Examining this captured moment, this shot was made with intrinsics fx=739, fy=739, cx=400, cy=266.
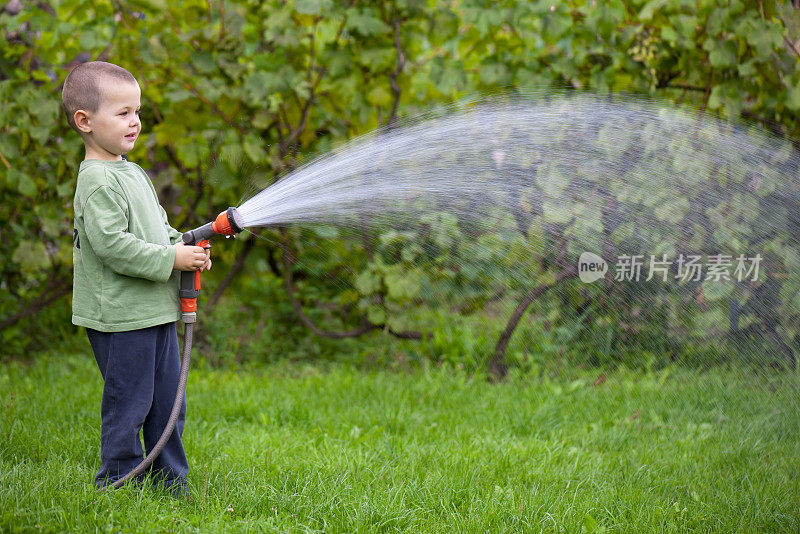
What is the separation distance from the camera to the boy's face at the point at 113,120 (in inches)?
82.1

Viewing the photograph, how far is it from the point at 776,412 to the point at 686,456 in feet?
2.84

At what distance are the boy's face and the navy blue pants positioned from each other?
1.81ft

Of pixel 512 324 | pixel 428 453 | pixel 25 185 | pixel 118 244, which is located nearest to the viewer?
pixel 118 244

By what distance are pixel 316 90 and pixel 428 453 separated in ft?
7.16

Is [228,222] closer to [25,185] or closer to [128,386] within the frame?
[128,386]

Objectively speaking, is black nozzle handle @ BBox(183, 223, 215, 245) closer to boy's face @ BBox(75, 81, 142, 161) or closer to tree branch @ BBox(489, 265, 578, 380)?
boy's face @ BBox(75, 81, 142, 161)

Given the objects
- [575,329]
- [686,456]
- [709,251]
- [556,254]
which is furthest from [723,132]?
[686,456]

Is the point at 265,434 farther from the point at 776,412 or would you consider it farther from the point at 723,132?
the point at 723,132

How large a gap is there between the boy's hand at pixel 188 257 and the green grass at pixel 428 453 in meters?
0.69

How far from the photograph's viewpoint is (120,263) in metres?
2.09

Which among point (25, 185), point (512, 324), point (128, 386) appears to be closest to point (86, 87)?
point (128, 386)

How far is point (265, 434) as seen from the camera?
9.70 feet

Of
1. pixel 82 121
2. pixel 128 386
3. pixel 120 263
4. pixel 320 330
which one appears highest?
pixel 82 121

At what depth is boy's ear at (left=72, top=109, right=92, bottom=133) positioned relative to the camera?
2.09 metres
